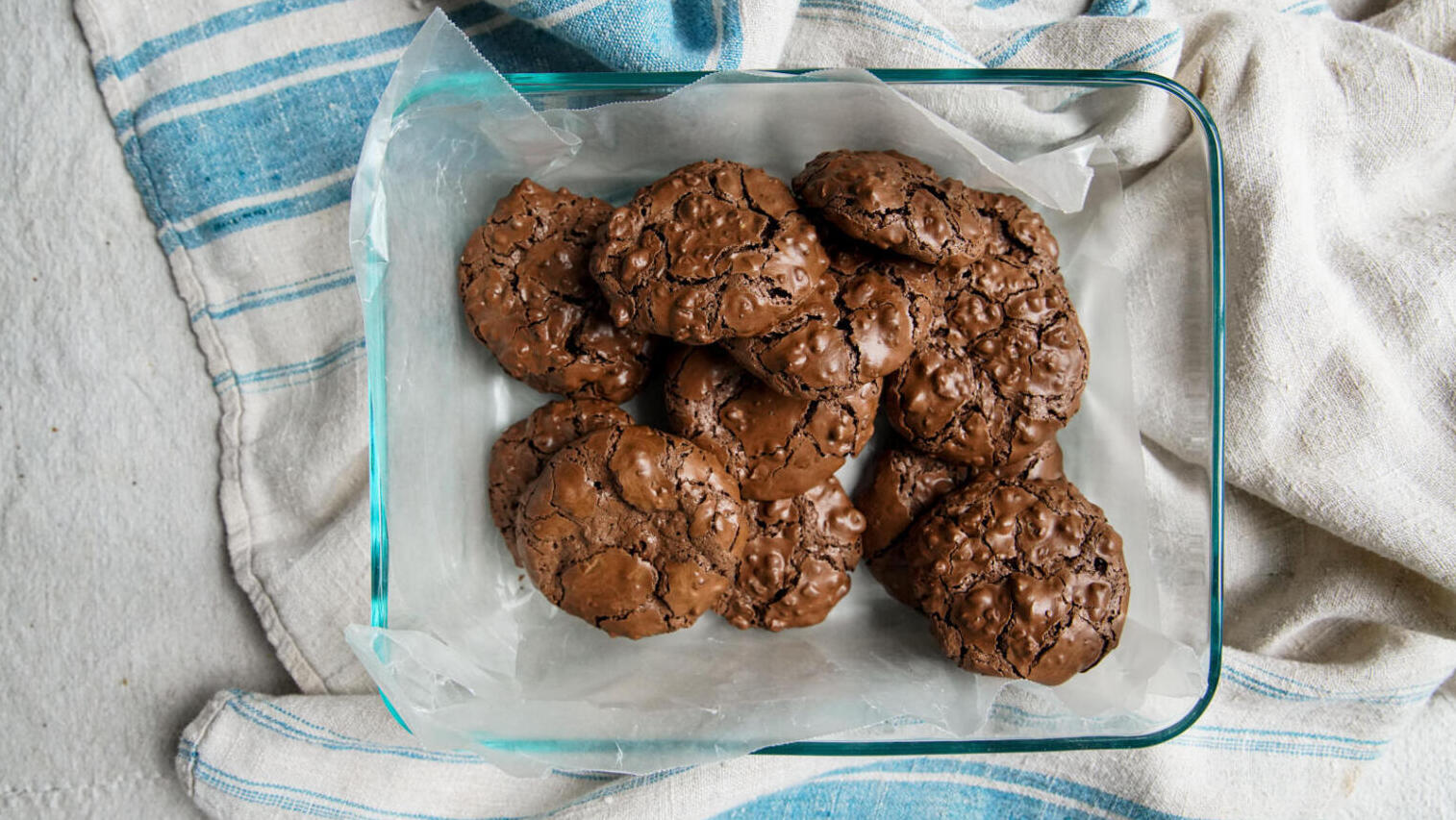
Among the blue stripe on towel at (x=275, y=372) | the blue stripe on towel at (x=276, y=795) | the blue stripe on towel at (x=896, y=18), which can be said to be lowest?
the blue stripe on towel at (x=276, y=795)

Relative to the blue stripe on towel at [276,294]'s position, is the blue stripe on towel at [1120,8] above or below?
above

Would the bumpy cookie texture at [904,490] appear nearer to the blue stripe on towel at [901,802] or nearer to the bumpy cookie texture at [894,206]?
the bumpy cookie texture at [894,206]

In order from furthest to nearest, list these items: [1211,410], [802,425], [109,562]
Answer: [109,562], [1211,410], [802,425]

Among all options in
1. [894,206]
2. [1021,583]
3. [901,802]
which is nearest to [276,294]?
[894,206]

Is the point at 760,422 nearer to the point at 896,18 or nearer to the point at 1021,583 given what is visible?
the point at 1021,583

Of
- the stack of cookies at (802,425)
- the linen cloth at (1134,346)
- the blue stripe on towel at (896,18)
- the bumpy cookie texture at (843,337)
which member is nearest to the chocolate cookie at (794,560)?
the stack of cookies at (802,425)

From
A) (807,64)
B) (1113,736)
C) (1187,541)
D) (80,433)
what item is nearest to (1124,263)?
(1187,541)

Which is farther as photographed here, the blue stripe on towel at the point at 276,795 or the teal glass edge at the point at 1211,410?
the blue stripe on towel at the point at 276,795
